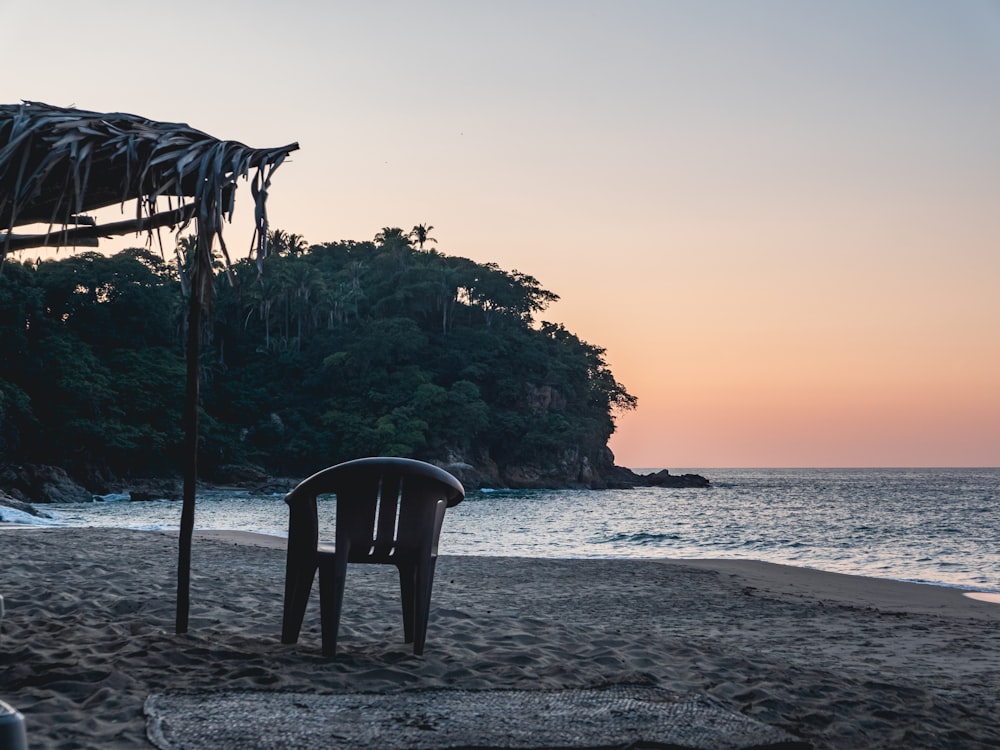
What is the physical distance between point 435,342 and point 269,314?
1145 cm

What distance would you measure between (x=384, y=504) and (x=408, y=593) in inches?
27.7

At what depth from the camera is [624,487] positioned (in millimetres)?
64562

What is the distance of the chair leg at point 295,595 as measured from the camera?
4406 mm

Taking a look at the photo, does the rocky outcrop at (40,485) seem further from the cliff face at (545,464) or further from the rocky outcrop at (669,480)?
the rocky outcrop at (669,480)

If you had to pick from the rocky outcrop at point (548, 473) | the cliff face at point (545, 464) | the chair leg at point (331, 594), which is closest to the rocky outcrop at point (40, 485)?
the rocky outcrop at point (548, 473)

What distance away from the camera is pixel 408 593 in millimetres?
4660

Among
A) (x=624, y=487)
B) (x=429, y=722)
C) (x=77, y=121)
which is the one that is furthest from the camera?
(x=624, y=487)

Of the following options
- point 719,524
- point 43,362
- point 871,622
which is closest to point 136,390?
point 43,362

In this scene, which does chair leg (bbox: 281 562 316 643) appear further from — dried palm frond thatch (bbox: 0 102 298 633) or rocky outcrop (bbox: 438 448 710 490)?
rocky outcrop (bbox: 438 448 710 490)

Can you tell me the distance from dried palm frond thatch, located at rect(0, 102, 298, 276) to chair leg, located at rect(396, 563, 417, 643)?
1825 millimetres

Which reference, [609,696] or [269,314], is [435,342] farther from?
[609,696]

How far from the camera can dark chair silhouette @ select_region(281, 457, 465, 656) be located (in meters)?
4.16

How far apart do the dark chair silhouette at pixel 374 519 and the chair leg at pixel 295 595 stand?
0.06 m

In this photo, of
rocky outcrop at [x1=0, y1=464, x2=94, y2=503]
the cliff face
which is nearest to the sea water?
rocky outcrop at [x1=0, y1=464, x2=94, y2=503]
